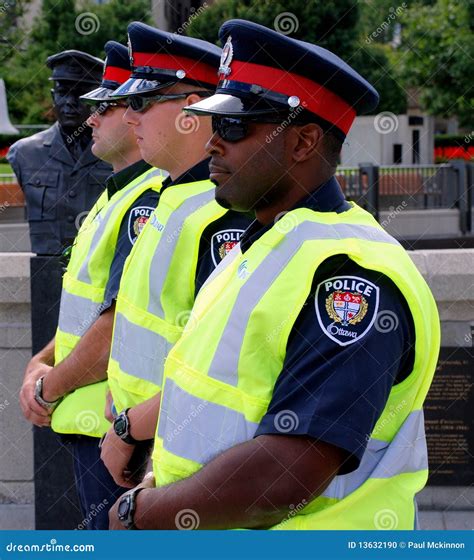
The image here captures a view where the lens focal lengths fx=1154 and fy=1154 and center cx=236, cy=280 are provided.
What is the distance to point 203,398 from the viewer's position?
225cm

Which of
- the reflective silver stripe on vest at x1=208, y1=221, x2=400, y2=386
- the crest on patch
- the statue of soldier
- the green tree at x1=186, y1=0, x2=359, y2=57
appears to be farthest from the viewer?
the green tree at x1=186, y1=0, x2=359, y2=57

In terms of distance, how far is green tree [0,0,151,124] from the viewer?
1270 inches

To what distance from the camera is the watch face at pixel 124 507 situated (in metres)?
2.39

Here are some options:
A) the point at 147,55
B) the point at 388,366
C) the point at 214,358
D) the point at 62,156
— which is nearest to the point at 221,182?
the point at 214,358

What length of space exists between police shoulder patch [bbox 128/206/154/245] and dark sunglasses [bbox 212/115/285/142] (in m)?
1.21

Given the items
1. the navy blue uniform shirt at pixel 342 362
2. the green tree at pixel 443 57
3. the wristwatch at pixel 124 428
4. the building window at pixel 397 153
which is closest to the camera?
the navy blue uniform shirt at pixel 342 362

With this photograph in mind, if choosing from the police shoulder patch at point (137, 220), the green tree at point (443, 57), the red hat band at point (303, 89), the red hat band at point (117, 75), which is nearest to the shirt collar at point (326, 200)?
the red hat band at point (303, 89)

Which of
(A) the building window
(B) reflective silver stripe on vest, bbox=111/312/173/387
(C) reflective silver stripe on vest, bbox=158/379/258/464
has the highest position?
(C) reflective silver stripe on vest, bbox=158/379/258/464

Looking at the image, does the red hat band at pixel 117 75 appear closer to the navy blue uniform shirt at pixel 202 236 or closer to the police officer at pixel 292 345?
the navy blue uniform shirt at pixel 202 236

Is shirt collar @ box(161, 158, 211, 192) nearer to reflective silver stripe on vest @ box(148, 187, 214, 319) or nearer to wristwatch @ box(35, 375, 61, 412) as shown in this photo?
reflective silver stripe on vest @ box(148, 187, 214, 319)

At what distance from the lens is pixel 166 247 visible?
10.6ft

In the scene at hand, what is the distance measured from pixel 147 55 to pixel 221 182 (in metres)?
1.21

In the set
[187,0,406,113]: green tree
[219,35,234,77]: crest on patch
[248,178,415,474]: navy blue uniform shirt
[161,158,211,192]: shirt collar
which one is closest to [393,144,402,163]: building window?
[187,0,406,113]: green tree

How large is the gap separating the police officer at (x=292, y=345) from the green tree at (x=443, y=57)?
88.6ft
